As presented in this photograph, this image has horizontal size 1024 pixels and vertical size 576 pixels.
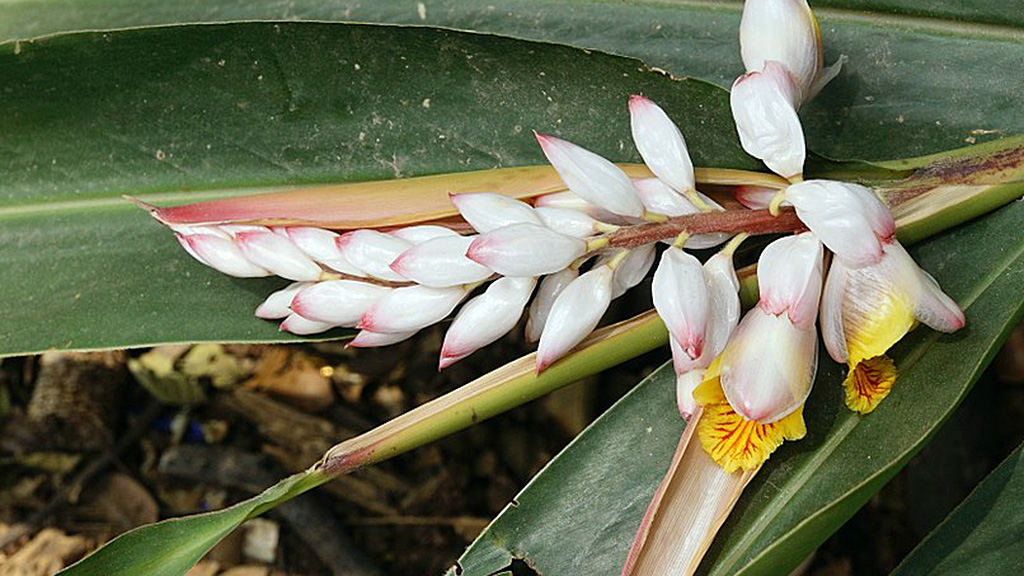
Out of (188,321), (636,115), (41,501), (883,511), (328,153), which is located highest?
(636,115)

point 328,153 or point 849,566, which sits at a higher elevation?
point 328,153

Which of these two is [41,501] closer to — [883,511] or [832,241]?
[883,511]

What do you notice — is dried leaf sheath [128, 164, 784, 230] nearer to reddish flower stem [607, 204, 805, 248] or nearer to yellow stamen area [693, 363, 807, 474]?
reddish flower stem [607, 204, 805, 248]

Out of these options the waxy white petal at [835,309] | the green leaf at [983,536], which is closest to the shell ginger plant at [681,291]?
the waxy white petal at [835,309]

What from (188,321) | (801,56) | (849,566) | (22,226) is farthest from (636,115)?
(849,566)

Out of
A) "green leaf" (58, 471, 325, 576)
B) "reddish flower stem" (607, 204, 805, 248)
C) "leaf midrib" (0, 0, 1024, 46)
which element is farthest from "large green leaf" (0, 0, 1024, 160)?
"green leaf" (58, 471, 325, 576)

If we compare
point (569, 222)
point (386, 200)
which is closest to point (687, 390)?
point (569, 222)
